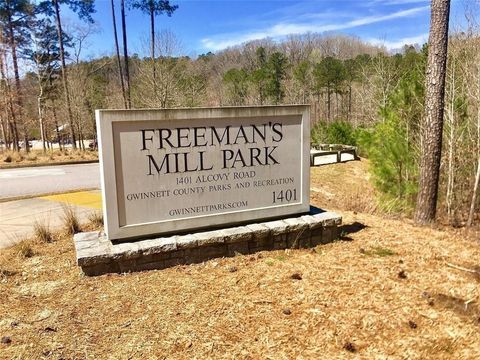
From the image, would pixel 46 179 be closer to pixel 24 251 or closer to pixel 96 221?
pixel 96 221

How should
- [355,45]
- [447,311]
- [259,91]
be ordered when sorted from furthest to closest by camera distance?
[355,45]
[259,91]
[447,311]

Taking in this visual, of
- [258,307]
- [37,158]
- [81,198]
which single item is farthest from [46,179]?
[258,307]

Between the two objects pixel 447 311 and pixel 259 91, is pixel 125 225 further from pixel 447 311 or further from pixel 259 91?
pixel 259 91

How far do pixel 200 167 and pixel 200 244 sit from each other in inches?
32.3

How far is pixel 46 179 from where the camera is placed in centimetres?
1127

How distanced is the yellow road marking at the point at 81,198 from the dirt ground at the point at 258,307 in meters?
3.30

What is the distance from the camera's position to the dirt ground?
2629mm

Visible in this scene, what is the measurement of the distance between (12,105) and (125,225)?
71.2ft

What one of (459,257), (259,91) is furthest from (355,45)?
(459,257)

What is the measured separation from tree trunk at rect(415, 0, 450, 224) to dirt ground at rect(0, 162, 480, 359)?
1508 millimetres

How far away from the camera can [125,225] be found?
3.97 metres

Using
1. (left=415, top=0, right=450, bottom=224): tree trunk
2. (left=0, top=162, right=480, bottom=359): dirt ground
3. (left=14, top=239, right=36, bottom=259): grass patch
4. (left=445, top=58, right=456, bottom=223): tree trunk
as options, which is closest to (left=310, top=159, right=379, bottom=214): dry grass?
(left=445, top=58, right=456, bottom=223): tree trunk

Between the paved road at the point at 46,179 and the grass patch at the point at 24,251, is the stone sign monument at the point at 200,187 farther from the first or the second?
the paved road at the point at 46,179

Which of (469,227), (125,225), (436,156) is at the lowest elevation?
(469,227)
